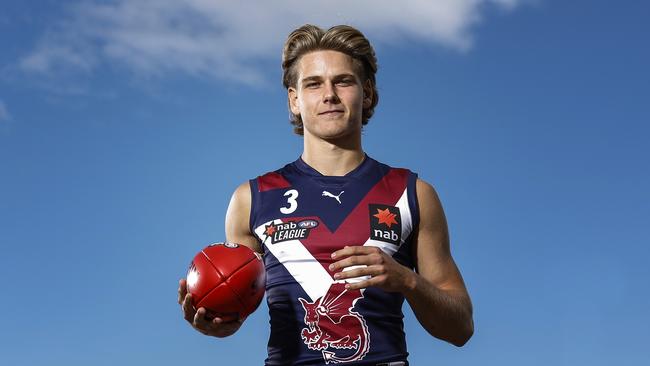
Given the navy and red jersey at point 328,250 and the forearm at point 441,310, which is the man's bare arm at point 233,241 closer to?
the navy and red jersey at point 328,250

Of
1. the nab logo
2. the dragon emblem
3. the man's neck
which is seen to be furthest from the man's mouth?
the dragon emblem

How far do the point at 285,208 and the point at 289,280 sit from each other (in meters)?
0.65

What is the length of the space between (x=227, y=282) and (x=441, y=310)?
5.15ft

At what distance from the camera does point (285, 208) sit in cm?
686

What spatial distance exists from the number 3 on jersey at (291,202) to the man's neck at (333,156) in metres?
0.29

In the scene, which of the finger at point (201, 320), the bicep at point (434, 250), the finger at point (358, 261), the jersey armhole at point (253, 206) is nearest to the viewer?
the finger at point (358, 261)

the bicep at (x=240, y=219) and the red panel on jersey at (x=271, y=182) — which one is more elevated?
the red panel on jersey at (x=271, y=182)

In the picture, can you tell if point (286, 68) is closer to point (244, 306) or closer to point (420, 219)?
point (420, 219)

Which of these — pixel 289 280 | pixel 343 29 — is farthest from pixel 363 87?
pixel 289 280

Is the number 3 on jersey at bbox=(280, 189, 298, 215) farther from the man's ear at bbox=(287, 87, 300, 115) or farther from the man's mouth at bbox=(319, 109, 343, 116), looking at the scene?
the man's ear at bbox=(287, 87, 300, 115)

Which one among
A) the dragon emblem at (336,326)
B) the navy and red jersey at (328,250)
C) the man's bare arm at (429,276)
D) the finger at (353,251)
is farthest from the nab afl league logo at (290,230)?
the finger at (353,251)

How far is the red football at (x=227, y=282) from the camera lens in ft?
20.3

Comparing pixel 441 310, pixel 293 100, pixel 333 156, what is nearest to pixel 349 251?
pixel 441 310

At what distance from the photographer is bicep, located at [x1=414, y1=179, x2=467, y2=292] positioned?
6.82 metres
